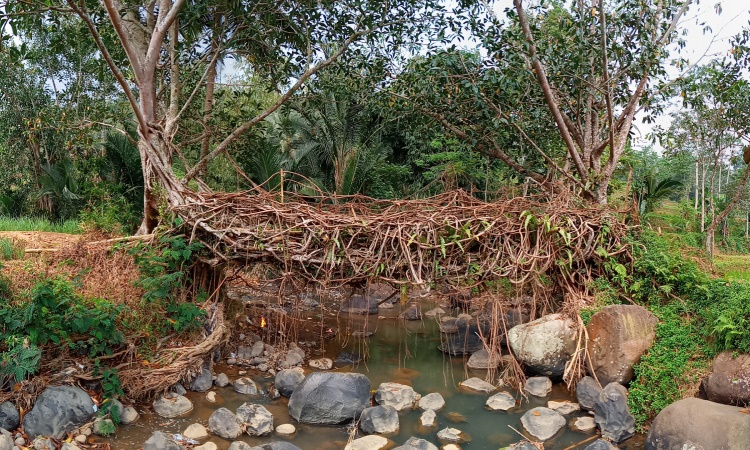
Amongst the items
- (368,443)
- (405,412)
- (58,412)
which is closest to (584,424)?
(405,412)

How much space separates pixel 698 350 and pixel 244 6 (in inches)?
300

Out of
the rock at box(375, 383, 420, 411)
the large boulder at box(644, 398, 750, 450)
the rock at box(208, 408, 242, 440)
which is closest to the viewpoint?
the large boulder at box(644, 398, 750, 450)

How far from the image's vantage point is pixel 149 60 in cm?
784

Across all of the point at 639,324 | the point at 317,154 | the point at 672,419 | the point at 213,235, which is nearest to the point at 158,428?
the point at 213,235

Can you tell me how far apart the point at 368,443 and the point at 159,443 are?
181 cm

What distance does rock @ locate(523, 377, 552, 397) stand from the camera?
21.4 feet

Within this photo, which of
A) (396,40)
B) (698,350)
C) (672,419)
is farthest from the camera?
(396,40)

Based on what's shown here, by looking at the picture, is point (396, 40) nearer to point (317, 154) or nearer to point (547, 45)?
point (547, 45)

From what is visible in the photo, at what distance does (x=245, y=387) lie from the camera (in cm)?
654

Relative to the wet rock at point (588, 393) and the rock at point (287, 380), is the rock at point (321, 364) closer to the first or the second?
the rock at point (287, 380)

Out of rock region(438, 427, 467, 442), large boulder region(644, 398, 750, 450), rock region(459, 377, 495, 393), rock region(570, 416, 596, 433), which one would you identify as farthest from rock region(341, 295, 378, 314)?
large boulder region(644, 398, 750, 450)

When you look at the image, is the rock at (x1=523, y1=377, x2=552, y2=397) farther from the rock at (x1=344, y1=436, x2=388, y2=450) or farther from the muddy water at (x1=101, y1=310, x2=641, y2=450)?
the rock at (x1=344, y1=436, x2=388, y2=450)

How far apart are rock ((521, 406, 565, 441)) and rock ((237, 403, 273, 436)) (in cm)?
253

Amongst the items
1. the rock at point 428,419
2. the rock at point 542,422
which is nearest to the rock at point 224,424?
the rock at point 428,419
